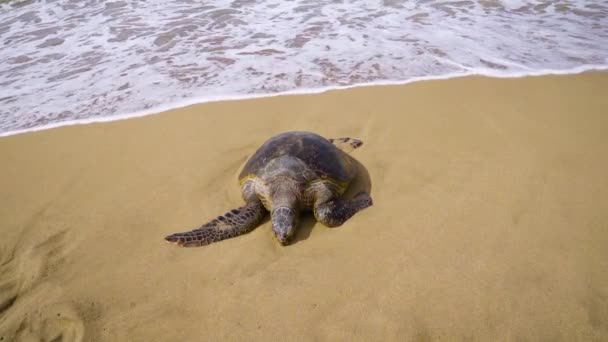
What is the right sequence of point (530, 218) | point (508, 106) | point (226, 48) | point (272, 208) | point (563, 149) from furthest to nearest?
point (226, 48), point (508, 106), point (563, 149), point (272, 208), point (530, 218)

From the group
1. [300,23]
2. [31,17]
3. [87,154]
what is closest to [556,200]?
[87,154]

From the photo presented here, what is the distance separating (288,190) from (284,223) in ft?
1.17

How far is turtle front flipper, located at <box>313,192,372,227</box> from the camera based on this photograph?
9.31ft

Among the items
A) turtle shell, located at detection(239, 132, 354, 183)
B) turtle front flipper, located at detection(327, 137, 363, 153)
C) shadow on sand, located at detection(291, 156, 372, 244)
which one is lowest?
shadow on sand, located at detection(291, 156, 372, 244)

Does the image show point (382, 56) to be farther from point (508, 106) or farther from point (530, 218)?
point (530, 218)

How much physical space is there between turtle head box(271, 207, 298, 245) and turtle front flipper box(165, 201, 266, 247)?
21cm

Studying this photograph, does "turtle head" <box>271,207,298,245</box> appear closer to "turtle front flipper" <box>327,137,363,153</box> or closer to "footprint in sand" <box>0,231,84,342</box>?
"turtle front flipper" <box>327,137,363,153</box>

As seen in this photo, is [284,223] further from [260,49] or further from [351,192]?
[260,49]

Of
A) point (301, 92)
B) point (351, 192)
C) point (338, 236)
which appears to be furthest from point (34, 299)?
point (301, 92)

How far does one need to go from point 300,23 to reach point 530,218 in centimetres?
666

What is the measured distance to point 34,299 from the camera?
2365 mm

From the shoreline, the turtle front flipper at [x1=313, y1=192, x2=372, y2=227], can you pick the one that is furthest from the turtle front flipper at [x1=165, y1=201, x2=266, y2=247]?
the shoreline

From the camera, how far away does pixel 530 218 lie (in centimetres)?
270

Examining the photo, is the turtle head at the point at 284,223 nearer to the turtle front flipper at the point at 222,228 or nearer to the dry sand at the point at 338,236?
the dry sand at the point at 338,236
